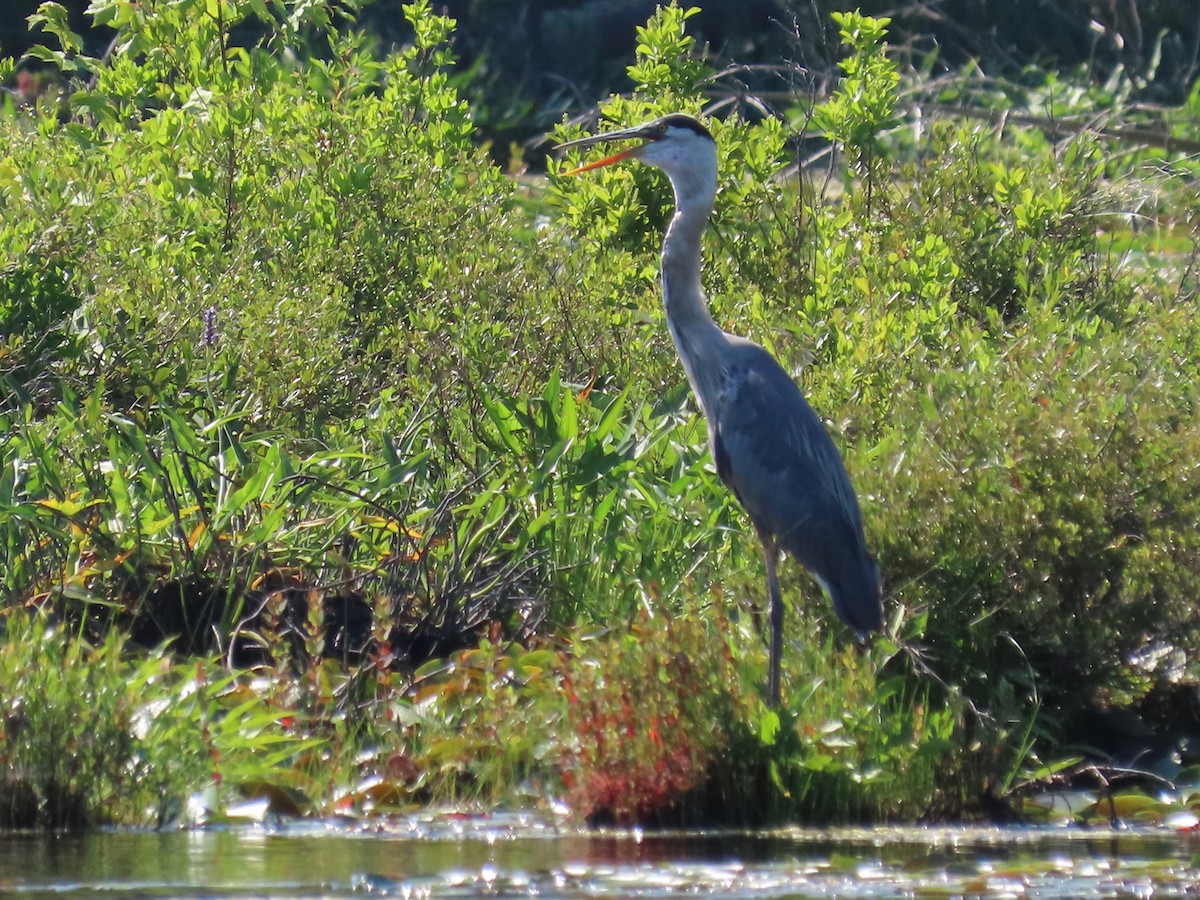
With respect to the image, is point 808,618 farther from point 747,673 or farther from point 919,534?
point 747,673

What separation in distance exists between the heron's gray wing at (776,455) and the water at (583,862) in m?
1.35

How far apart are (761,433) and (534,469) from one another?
0.85 m

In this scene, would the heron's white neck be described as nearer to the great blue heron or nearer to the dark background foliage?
the great blue heron

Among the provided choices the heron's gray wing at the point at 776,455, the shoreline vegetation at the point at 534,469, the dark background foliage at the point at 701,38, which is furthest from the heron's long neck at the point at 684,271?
the dark background foliage at the point at 701,38

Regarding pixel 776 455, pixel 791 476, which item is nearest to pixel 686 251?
pixel 776 455

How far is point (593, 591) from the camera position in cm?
630

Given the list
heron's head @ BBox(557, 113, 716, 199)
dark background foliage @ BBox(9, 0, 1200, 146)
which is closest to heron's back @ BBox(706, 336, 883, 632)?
heron's head @ BBox(557, 113, 716, 199)

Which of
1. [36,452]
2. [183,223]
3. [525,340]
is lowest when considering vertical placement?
[36,452]

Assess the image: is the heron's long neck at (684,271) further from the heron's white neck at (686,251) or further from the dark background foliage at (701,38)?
the dark background foliage at (701,38)

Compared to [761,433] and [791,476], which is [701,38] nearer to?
[761,433]

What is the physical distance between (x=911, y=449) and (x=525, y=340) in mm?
2433

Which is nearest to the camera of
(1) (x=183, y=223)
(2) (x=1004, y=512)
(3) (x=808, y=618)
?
(2) (x=1004, y=512)

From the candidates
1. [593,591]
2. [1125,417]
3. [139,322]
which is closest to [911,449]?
[1125,417]

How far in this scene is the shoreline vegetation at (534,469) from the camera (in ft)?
16.1
